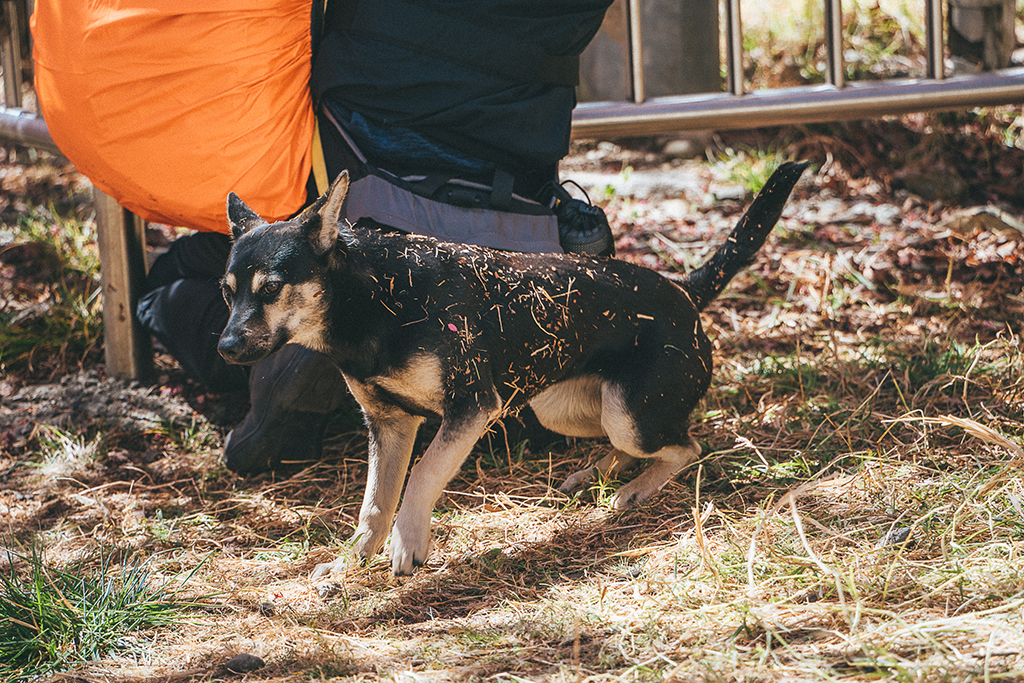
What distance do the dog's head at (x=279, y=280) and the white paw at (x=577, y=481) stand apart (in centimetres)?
117

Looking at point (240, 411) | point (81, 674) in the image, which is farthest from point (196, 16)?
point (81, 674)

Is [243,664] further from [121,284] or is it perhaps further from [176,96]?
[121,284]

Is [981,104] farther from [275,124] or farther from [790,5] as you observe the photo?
[790,5]

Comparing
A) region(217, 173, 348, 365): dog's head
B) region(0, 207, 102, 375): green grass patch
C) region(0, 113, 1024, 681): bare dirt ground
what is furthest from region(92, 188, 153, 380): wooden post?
region(217, 173, 348, 365): dog's head

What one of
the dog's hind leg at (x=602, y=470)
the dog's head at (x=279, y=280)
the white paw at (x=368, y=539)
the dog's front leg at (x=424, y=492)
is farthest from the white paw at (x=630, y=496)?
the dog's head at (x=279, y=280)

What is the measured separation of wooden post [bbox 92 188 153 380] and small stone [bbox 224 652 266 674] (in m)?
2.25

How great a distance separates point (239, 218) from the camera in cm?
262

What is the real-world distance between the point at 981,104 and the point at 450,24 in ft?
8.18

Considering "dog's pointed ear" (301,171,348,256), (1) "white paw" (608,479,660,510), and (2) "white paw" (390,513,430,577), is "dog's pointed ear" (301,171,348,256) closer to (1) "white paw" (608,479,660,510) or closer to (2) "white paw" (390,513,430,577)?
(2) "white paw" (390,513,430,577)

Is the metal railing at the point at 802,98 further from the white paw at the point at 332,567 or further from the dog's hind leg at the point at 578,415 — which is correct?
the white paw at the point at 332,567

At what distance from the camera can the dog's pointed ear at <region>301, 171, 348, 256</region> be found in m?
2.40

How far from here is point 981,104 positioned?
12.8 feet

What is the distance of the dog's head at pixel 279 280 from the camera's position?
234cm

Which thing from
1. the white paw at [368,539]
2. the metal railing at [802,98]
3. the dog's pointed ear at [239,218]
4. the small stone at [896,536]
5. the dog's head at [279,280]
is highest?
the metal railing at [802,98]
